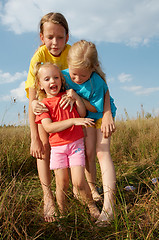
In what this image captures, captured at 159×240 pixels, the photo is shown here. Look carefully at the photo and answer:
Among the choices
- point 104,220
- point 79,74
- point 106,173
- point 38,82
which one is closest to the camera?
point 104,220

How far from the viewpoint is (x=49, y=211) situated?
2152mm

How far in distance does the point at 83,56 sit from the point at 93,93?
347mm

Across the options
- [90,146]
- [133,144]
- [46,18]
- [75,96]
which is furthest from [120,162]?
[46,18]

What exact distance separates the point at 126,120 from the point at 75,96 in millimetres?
4933

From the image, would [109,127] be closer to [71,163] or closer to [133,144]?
[71,163]

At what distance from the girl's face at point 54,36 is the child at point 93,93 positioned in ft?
0.96

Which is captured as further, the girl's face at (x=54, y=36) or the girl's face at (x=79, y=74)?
the girl's face at (x=54, y=36)

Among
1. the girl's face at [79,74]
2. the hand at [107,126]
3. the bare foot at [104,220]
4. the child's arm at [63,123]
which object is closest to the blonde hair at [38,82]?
the girl's face at [79,74]

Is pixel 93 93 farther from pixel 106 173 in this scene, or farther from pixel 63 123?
pixel 106 173

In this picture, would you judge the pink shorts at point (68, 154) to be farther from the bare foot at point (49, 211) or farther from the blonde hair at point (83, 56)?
the blonde hair at point (83, 56)

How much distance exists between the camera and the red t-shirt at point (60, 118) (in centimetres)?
208

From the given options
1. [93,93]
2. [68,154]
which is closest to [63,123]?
[68,154]

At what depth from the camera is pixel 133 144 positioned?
474 cm

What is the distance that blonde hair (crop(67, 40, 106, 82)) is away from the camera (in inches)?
78.9
